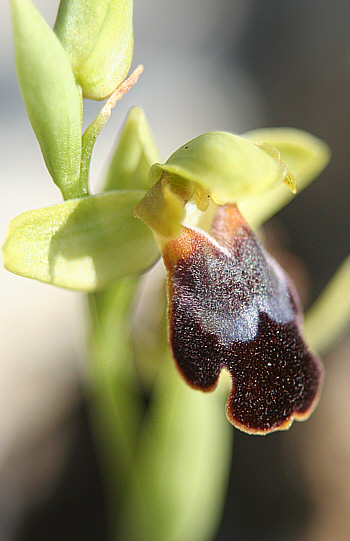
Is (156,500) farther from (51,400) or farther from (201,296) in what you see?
(51,400)

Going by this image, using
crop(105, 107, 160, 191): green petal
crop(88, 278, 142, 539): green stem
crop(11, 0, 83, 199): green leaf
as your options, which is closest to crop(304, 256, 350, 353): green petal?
crop(88, 278, 142, 539): green stem

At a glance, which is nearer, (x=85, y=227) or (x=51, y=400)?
(x=85, y=227)

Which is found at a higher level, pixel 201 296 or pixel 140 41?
pixel 201 296

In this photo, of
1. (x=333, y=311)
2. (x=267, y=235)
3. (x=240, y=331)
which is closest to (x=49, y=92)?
(x=240, y=331)

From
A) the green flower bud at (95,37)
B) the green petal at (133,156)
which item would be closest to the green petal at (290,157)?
the green petal at (133,156)

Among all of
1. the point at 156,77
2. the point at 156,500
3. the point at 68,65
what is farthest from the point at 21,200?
the point at 68,65

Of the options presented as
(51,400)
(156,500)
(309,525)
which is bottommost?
(51,400)

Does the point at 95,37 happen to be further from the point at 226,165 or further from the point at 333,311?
the point at 333,311

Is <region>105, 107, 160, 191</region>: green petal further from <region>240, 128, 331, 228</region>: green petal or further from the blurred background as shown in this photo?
the blurred background
